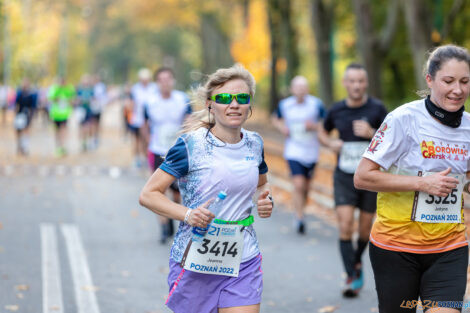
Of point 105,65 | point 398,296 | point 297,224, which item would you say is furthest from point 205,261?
point 105,65

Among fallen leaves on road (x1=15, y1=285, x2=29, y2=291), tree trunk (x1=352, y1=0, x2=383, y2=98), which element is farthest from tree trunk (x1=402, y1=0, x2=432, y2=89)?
fallen leaves on road (x1=15, y1=285, x2=29, y2=291)

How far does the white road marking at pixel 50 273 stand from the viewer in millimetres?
7346

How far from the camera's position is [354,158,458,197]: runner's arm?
4.31m

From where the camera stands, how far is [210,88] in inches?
182

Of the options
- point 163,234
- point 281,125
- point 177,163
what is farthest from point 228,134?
point 281,125

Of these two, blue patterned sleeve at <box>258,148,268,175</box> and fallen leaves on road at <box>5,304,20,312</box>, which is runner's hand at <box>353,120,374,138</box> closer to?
blue patterned sleeve at <box>258,148,268,175</box>

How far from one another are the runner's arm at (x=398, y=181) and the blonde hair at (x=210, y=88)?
2.54 feet

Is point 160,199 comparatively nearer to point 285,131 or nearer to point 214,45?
point 285,131

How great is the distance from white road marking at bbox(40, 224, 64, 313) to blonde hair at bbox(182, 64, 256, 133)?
310cm

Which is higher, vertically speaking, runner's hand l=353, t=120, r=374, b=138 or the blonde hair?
the blonde hair

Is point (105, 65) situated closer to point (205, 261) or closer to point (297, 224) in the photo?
point (297, 224)

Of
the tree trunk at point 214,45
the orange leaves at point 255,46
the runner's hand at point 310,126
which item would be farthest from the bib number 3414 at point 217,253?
the orange leaves at point 255,46

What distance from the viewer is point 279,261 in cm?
970

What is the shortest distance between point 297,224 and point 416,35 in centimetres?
515
